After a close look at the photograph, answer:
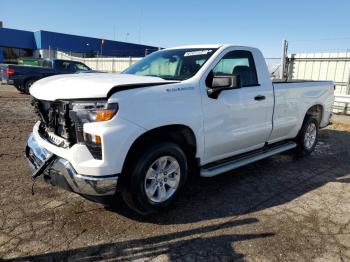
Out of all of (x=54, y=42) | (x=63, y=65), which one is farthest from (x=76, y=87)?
(x=54, y=42)

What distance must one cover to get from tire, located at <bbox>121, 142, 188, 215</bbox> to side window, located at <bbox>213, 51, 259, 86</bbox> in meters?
1.48

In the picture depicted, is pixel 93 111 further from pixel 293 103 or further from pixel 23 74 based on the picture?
pixel 23 74

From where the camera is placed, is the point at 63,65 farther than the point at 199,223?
Yes

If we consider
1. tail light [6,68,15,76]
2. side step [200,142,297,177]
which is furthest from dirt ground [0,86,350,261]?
tail light [6,68,15,76]

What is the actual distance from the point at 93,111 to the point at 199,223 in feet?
5.39

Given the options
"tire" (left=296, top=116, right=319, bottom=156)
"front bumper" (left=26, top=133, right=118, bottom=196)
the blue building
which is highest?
the blue building

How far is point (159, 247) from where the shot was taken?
3158 mm

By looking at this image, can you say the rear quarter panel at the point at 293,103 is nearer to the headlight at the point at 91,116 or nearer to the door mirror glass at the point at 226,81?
the door mirror glass at the point at 226,81

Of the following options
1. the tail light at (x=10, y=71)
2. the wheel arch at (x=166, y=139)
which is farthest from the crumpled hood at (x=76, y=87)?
the tail light at (x=10, y=71)

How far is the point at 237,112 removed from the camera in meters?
4.45

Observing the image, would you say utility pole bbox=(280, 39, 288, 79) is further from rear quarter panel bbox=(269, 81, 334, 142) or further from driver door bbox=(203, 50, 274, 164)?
driver door bbox=(203, 50, 274, 164)

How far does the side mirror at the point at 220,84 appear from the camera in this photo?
397 cm

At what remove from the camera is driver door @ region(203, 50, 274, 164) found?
4148 millimetres

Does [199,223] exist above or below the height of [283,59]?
below
